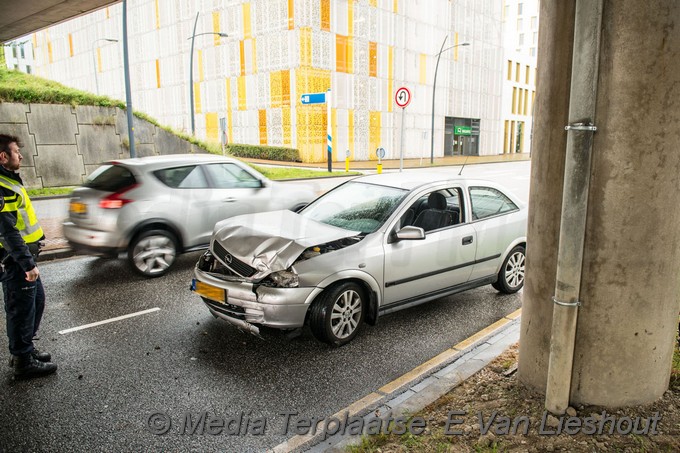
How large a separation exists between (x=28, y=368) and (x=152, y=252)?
3118 mm

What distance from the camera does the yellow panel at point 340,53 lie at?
34094mm

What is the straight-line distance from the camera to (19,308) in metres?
4.10

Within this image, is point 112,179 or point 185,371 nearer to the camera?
point 185,371

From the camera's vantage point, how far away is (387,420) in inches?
131

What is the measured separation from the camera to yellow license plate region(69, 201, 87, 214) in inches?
276

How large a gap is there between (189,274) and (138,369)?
122 inches

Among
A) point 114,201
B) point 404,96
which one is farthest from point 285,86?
point 114,201

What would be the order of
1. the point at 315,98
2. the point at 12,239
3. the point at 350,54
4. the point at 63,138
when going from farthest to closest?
the point at 350,54 < the point at 315,98 < the point at 63,138 < the point at 12,239

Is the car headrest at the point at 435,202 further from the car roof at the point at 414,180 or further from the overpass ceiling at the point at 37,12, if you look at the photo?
the overpass ceiling at the point at 37,12

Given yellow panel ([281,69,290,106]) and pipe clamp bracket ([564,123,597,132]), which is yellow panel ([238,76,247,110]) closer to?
yellow panel ([281,69,290,106])

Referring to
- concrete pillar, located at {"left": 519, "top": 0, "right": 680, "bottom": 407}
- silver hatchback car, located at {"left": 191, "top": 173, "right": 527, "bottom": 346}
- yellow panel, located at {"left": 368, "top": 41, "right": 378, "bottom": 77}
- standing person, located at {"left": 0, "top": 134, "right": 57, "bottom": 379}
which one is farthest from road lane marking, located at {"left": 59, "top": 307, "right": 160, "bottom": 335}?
yellow panel, located at {"left": 368, "top": 41, "right": 378, "bottom": 77}

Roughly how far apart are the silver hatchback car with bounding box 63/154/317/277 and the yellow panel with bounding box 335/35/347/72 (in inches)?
1103

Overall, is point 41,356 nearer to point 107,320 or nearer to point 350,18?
point 107,320

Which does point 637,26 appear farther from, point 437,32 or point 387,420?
point 437,32
